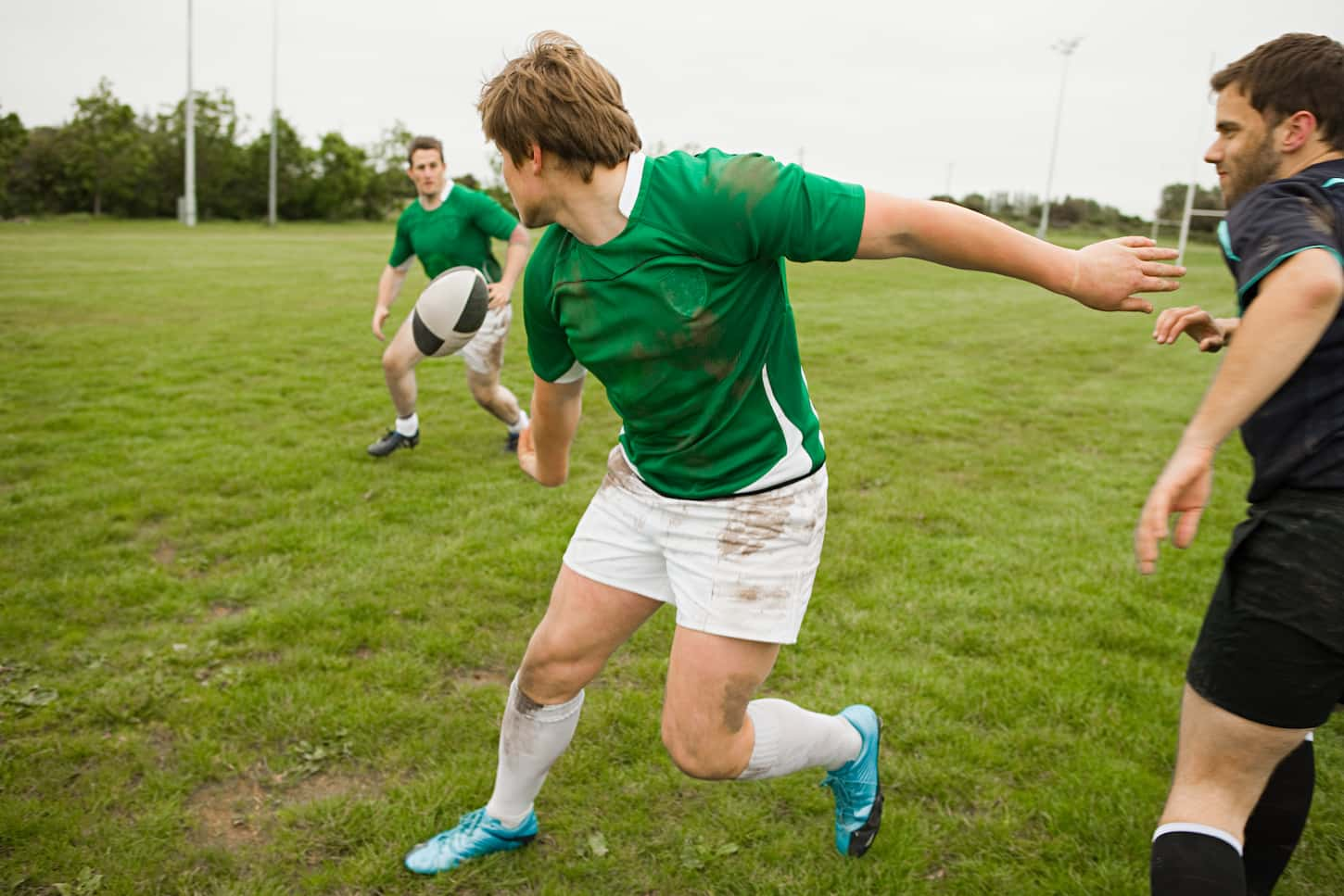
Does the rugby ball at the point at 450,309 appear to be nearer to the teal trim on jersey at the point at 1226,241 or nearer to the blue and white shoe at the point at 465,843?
the blue and white shoe at the point at 465,843

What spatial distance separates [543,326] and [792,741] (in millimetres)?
1428

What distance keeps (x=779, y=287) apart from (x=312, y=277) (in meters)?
20.2

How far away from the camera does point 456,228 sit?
286 inches

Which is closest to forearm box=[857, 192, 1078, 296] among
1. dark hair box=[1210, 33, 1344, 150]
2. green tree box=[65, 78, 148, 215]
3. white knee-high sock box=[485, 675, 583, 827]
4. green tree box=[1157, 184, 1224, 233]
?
dark hair box=[1210, 33, 1344, 150]

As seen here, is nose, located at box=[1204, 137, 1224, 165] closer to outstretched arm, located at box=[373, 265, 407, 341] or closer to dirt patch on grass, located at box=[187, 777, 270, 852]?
dirt patch on grass, located at box=[187, 777, 270, 852]

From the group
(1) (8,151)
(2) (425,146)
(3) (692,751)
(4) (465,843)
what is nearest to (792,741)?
(3) (692,751)

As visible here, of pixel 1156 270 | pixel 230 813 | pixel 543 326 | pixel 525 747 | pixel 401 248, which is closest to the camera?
pixel 1156 270

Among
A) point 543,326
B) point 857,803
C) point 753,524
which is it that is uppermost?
point 543,326

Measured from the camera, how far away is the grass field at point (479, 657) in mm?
3113

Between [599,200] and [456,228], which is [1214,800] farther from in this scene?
[456,228]

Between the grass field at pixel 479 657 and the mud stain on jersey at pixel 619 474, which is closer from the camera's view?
the mud stain on jersey at pixel 619 474

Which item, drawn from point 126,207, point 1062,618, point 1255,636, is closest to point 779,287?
point 1255,636

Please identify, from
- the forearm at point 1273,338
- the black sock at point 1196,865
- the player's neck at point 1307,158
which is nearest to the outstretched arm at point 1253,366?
the forearm at point 1273,338

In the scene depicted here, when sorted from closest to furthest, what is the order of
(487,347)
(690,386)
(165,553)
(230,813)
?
(690,386), (230,813), (165,553), (487,347)
